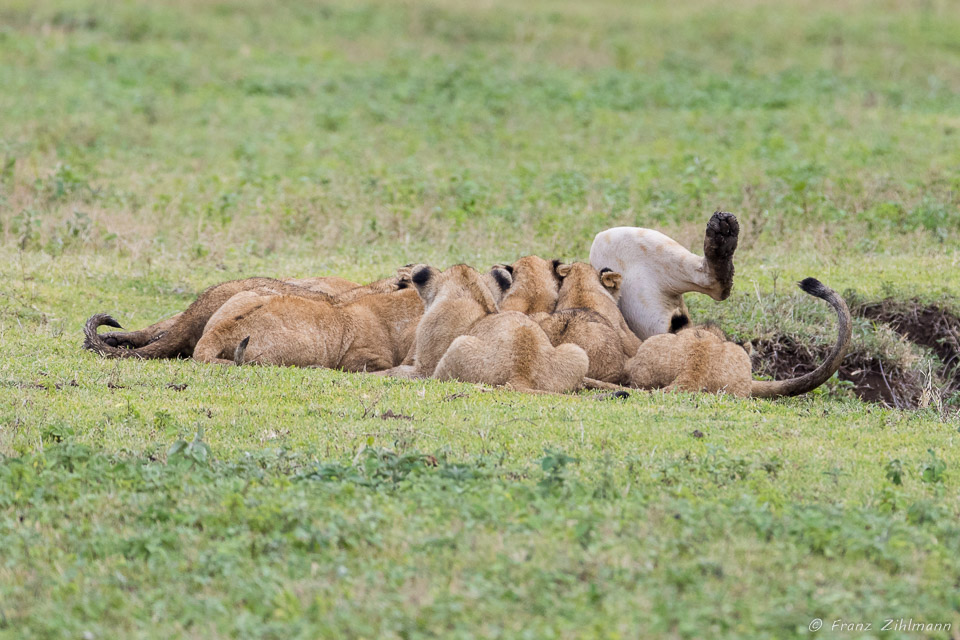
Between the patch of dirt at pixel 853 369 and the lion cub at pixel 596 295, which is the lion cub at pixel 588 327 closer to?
the lion cub at pixel 596 295

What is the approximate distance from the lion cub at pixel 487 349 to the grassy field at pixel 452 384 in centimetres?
45

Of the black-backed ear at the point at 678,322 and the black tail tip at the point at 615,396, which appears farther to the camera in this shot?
the black-backed ear at the point at 678,322

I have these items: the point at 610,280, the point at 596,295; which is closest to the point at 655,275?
the point at 610,280

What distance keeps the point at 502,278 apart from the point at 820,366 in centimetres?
293

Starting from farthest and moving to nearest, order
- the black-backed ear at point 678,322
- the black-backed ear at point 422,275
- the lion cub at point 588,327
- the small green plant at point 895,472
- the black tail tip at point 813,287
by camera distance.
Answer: the black-backed ear at point 678,322 → the black-backed ear at point 422,275 → the lion cub at point 588,327 → the black tail tip at point 813,287 → the small green plant at point 895,472

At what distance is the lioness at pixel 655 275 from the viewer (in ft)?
33.5

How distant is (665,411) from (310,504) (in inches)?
119

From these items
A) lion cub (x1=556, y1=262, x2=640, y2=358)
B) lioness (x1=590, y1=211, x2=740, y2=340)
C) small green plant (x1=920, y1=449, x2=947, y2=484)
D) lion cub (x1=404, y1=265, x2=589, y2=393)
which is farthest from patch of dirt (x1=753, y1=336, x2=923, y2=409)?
small green plant (x1=920, y1=449, x2=947, y2=484)

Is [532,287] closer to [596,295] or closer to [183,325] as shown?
[596,295]

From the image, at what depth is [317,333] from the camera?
9.66m

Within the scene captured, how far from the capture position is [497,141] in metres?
20.2

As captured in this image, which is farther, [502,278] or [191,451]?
[502,278]

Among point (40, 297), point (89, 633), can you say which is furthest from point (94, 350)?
point (89, 633)

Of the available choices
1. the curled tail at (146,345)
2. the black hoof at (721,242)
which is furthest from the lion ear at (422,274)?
the black hoof at (721,242)
